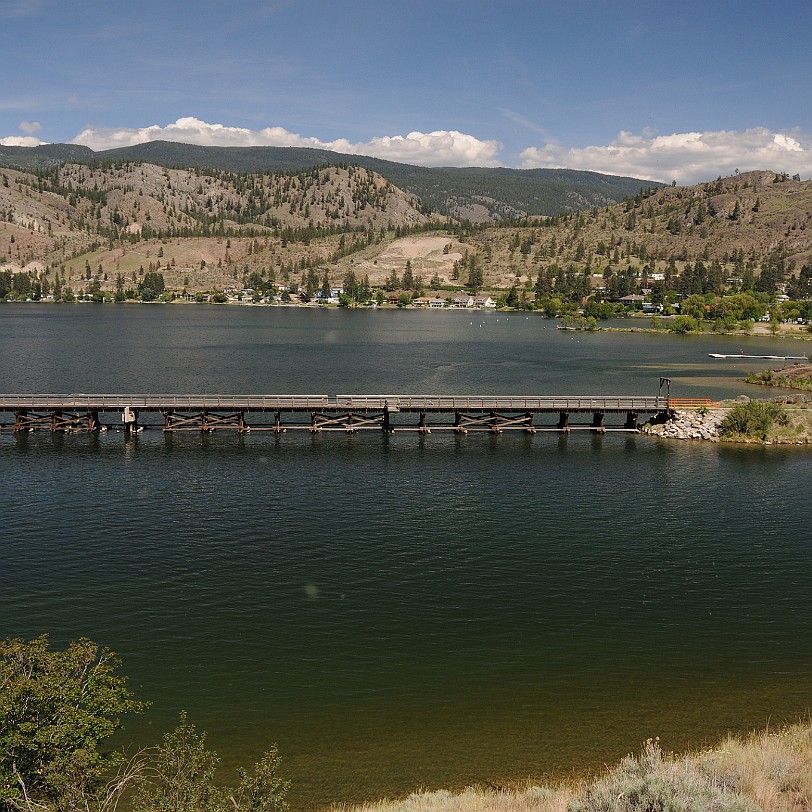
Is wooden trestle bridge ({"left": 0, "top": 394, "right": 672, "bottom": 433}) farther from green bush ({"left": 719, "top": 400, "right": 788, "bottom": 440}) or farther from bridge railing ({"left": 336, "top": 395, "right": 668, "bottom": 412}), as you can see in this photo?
green bush ({"left": 719, "top": 400, "right": 788, "bottom": 440})

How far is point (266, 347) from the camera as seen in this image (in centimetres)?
16812

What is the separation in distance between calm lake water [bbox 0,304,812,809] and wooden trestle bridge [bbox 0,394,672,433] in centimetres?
239

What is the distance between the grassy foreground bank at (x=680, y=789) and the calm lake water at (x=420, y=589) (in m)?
2.75

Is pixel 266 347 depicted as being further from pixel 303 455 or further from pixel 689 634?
pixel 689 634

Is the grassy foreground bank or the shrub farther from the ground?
the shrub

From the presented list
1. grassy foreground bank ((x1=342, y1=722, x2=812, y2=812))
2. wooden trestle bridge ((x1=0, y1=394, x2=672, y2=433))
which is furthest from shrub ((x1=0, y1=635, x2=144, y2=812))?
wooden trestle bridge ((x1=0, y1=394, x2=672, y2=433))

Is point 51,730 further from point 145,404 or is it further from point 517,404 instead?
point 517,404

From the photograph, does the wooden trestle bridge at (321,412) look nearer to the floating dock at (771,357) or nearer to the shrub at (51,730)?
the shrub at (51,730)

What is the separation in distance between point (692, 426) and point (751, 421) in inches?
216

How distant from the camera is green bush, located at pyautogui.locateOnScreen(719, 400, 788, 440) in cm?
7606

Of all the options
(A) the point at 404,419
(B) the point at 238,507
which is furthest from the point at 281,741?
(A) the point at 404,419

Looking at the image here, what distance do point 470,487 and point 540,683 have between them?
91.6ft

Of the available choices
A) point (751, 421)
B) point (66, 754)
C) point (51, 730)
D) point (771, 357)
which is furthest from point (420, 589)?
point (771, 357)

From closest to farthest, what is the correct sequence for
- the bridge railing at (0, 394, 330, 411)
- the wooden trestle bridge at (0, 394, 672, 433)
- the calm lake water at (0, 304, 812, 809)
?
1. the calm lake water at (0, 304, 812, 809)
2. the bridge railing at (0, 394, 330, 411)
3. the wooden trestle bridge at (0, 394, 672, 433)
